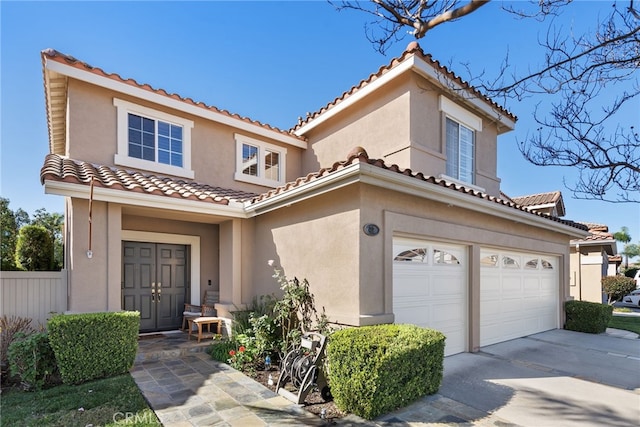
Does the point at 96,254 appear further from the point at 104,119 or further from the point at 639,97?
the point at 639,97

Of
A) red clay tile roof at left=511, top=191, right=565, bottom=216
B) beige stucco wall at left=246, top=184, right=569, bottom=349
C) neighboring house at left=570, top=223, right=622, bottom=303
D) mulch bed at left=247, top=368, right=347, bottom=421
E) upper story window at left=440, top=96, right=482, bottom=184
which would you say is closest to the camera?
mulch bed at left=247, top=368, right=347, bottom=421

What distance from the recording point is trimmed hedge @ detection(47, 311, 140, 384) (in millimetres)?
5965

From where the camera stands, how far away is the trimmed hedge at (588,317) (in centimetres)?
1165

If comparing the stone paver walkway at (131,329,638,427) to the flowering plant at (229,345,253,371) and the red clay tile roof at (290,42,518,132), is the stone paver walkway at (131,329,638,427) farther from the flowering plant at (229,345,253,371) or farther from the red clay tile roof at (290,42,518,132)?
the red clay tile roof at (290,42,518,132)

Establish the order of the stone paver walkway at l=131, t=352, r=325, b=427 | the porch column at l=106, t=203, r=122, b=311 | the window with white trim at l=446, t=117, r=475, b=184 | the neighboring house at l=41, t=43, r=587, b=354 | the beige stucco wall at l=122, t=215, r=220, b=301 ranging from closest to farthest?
1. the stone paver walkway at l=131, t=352, r=325, b=427
2. the neighboring house at l=41, t=43, r=587, b=354
3. the porch column at l=106, t=203, r=122, b=311
4. the beige stucco wall at l=122, t=215, r=220, b=301
5. the window with white trim at l=446, t=117, r=475, b=184

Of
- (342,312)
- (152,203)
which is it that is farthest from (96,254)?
(342,312)

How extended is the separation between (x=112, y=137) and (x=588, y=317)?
53.6ft

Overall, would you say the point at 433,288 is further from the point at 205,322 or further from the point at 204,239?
the point at 204,239

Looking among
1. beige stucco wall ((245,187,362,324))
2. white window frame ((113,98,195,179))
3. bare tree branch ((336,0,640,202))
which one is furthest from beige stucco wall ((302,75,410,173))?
white window frame ((113,98,195,179))

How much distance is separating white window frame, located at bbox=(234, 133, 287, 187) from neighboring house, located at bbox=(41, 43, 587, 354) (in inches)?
2.1

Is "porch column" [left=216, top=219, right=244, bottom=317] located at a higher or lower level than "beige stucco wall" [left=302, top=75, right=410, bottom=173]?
lower

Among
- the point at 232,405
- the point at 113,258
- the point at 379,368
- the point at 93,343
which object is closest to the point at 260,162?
the point at 113,258

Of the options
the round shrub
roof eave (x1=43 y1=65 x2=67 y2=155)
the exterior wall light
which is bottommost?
the round shrub

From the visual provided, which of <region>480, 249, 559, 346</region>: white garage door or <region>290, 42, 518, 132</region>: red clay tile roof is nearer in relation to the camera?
<region>290, 42, 518, 132</region>: red clay tile roof
